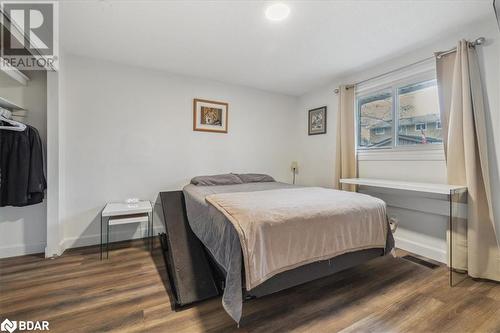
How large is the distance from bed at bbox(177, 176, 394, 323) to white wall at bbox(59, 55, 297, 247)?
4.68 ft

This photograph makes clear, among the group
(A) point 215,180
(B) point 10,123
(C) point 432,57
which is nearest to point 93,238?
(B) point 10,123

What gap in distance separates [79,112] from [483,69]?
4.39m

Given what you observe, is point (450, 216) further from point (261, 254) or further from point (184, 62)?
point (184, 62)

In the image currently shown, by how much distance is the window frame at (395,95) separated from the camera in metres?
2.48

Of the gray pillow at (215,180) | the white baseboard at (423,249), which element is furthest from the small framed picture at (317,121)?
the white baseboard at (423,249)

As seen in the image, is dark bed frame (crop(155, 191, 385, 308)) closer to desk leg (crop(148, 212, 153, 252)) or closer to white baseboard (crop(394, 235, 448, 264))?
desk leg (crop(148, 212, 153, 252))

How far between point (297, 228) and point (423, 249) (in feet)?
6.60

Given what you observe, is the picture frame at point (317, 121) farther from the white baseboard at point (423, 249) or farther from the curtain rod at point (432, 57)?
the white baseboard at point (423, 249)

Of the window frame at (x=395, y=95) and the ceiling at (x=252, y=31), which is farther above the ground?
the ceiling at (x=252, y=31)

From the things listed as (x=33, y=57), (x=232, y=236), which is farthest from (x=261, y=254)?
(x=33, y=57)

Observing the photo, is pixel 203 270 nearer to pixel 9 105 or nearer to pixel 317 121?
pixel 9 105

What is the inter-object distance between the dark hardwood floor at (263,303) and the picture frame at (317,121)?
2335 mm

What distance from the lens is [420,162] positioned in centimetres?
252

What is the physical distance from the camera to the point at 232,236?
56.1 inches
